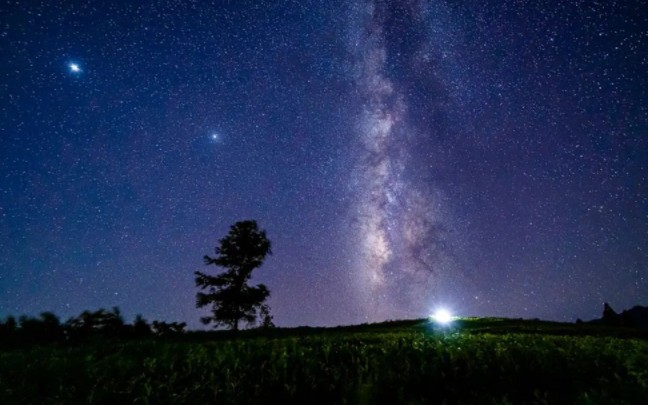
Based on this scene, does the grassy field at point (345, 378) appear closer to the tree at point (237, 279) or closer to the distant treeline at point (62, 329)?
the distant treeline at point (62, 329)

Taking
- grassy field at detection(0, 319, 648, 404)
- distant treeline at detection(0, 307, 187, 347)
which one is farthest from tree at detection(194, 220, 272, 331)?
grassy field at detection(0, 319, 648, 404)

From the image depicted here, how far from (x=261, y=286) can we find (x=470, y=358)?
2710 centimetres

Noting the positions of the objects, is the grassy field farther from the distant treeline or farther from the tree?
the tree

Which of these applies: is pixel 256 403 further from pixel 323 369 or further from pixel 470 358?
pixel 470 358

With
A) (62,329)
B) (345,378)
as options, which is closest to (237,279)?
(62,329)

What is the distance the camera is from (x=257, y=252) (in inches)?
1280

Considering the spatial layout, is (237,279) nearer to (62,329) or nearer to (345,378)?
(62,329)

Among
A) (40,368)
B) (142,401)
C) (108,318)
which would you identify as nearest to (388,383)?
(142,401)

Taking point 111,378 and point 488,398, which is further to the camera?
point 111,378

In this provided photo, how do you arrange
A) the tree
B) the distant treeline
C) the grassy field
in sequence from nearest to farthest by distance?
the grassy field
the distant treeline
the tree

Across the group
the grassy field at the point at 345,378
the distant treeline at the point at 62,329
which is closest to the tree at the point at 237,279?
the distant treeline at the point at 62,329

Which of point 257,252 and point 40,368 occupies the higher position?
point 257,252

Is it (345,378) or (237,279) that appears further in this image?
(237,279)

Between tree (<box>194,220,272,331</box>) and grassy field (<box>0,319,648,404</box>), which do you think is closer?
grassy field (<box>0,319,648,404</box>)
